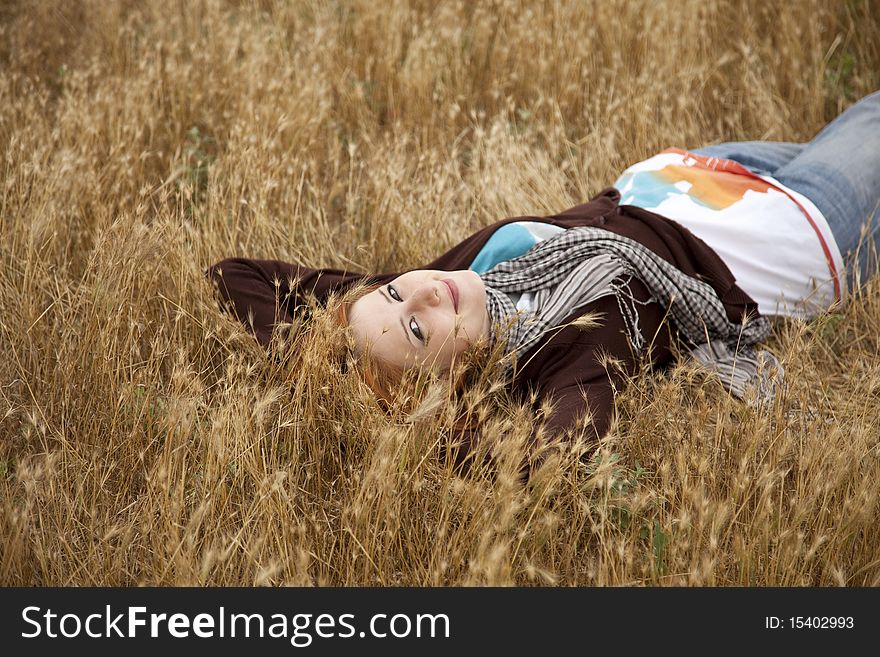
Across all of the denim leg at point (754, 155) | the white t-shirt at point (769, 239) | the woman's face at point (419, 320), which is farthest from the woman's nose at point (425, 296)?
the denim leg at point (754, 155)

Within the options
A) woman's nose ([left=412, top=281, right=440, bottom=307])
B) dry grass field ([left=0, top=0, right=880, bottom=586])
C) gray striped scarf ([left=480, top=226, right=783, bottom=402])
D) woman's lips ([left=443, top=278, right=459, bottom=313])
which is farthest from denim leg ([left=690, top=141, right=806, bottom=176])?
woman's nose ([left=412, top=281, right=440, bottom=307])

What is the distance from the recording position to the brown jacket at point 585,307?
2.38 metres

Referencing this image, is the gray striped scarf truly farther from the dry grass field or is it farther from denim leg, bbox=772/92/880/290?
denim leg, bbox=772/92/880/290

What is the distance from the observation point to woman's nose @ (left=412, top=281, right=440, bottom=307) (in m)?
2.39

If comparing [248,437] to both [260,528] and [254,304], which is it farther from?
[254,304]

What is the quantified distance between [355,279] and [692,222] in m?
1.22

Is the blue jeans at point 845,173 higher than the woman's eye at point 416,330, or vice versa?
the blue jeans at point 845,173

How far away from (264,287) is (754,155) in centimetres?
202

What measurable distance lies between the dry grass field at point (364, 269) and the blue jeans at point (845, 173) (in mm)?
176

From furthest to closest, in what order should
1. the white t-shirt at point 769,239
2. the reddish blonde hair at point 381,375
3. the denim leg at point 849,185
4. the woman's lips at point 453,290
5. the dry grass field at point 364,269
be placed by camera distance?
1. the denim leg at point 849,185
2. the white t-shirt at point 769,239
3. the woman's lips at point 453,290
4. the reddish blonde hair at point 381,375
5. the dry grass field at point 364,269

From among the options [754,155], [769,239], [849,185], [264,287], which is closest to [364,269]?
[264,287]

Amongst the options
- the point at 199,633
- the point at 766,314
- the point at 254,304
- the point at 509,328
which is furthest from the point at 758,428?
the point at 254,304

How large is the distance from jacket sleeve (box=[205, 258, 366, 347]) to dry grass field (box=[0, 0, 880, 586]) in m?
0.07

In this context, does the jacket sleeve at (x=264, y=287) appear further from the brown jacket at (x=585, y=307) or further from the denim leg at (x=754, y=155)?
the denim leg at (x=754, y=155)
